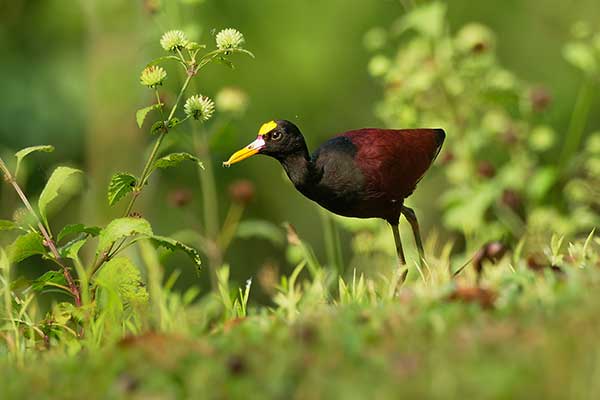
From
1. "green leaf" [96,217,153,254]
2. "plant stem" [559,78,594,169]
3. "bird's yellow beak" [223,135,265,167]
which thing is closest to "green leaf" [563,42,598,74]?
"plant stem" [559,78,594,169]

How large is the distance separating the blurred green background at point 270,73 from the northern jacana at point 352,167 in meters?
5.87

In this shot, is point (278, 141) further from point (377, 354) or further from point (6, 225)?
point (377, 354)

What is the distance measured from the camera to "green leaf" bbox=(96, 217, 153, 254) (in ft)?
11.8

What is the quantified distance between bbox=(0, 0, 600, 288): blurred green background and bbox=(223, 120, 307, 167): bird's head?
630 cm

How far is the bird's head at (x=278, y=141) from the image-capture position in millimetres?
4840

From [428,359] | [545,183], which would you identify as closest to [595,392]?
[428,359]

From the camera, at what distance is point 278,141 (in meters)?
4.87

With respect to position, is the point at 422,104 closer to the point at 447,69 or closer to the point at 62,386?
→ the point at 447,69

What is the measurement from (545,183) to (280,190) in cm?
726

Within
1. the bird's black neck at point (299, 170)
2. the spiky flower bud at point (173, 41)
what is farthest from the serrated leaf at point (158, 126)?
the bird's black neck at point (299, 170)

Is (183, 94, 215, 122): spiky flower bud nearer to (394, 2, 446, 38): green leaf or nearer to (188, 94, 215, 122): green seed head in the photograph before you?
(188, 94, 215, 122): green seed head

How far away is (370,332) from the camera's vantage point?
2705 millimetres

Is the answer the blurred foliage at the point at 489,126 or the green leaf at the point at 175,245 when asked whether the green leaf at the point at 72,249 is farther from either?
the blurred foliage at the point at 489,126

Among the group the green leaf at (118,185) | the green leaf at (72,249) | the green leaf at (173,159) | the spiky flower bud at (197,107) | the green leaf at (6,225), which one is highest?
the spiky flower bud at (197,107)
